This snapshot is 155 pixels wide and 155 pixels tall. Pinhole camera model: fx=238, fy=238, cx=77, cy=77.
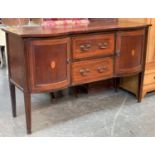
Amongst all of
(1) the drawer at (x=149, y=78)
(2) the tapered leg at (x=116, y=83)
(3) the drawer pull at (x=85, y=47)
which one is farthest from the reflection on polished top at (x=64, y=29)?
(2) the tapered leg at (x=116, y=83)

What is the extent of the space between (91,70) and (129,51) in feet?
1.43

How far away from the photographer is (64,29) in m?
1.85

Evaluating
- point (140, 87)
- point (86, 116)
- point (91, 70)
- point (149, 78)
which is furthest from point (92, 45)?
point (149, 78)

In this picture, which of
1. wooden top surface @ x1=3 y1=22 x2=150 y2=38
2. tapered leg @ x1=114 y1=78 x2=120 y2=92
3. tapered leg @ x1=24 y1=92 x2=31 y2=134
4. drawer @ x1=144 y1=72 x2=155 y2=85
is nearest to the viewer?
wooden top surface @ x1=3 y1=22 x2=150 y2=38

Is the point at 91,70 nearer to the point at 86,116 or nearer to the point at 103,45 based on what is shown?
the point at 103,45

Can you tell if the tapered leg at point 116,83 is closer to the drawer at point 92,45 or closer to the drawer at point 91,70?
the drawer at point 91,70

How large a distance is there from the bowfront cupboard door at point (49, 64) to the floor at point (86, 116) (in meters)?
0.40

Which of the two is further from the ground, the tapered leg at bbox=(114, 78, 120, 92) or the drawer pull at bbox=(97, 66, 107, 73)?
the drawer pull at bbox=(97, 66, 107, 73)

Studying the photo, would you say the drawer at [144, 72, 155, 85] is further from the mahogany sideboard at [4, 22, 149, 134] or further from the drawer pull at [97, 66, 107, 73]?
the drawer pull at [97, 66, 107, 73]

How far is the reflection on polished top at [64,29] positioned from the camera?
166cm

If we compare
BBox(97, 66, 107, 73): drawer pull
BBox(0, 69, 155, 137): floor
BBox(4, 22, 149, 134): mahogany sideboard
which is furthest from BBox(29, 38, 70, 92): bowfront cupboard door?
BBox(0, 69, 155, 137): floor

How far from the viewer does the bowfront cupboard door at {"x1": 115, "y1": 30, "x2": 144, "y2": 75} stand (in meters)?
2.08
